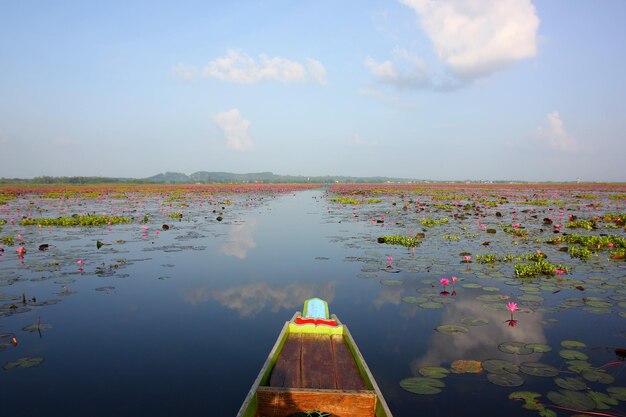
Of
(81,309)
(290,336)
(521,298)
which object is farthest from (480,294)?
(81,309)

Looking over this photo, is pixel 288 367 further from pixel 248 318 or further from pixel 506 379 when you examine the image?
pixel 506 379

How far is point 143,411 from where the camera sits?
429cm

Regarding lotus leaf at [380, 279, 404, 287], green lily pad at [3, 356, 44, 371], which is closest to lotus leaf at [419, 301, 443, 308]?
lotus leaf at [380, 279, 404, 287]

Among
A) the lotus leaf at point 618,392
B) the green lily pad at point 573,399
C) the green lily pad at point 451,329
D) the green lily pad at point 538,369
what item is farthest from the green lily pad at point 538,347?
the green lily pad at point 573,399

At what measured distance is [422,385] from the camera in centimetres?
471

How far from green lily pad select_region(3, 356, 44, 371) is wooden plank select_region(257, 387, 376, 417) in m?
3.95

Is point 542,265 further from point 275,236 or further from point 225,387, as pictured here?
point 275,236

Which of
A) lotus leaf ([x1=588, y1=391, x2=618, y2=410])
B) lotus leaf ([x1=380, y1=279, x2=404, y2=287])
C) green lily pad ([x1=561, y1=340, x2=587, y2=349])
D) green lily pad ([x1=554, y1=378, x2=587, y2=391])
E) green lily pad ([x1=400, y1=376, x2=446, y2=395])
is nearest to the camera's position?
lotus leaf ([x1=588, y1=391, x2=618, y2=410])

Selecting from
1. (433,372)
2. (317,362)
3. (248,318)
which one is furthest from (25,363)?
(433,372)

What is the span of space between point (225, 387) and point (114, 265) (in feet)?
26.2

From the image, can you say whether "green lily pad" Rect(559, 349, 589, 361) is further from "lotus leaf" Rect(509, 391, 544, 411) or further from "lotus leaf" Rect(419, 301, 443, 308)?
"lotus leaf" Rect(419, 301, 443, 308)

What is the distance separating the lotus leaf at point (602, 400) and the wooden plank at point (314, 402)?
272 centimetres

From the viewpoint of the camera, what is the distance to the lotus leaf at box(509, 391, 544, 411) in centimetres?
421

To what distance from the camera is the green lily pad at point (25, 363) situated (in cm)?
527
